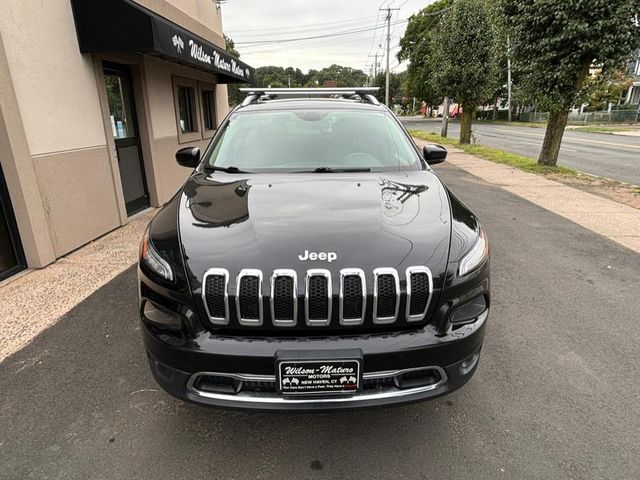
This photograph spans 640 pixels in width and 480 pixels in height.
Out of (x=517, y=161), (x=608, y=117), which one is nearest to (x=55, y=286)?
(x=517, y=161)

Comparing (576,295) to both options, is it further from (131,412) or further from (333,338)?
(131,412)

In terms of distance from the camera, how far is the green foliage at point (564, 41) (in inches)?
351

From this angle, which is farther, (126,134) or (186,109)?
(186,109)

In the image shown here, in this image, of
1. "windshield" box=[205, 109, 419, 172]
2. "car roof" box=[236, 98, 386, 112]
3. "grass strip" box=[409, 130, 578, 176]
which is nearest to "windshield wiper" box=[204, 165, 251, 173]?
"windshield" box=[205, 109, 419, 172]

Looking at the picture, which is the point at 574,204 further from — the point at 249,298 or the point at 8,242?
the point at 8,242

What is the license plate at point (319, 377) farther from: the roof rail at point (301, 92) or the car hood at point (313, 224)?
the roof rail at point (301, 92)

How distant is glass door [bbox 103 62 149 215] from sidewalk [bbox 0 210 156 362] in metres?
1.46

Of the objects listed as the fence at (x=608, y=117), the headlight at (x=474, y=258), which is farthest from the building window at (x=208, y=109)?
the fence at (x=608, y=117)

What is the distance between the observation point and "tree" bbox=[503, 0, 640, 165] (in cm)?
894

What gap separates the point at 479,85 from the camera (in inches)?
679

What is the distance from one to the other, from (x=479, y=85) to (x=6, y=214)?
17063mm

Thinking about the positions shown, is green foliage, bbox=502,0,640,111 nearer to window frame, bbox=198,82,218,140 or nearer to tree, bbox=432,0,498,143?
tree, bbox=432,0,498,143

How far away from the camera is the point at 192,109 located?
9961 millimetres

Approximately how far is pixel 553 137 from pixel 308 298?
37.9 ft
